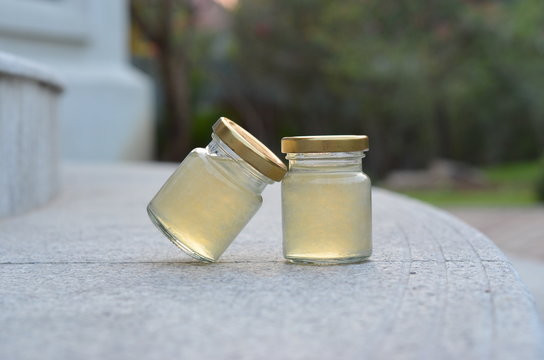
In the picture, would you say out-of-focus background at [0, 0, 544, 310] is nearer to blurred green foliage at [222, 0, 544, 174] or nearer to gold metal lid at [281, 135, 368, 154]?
blurred green foliage at [222, 0, 544, 174]

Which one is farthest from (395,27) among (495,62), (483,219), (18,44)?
(18,44)

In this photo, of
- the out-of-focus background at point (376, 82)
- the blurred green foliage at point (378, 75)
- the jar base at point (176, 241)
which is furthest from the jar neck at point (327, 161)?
the blurred green foliage at point (378, 75)

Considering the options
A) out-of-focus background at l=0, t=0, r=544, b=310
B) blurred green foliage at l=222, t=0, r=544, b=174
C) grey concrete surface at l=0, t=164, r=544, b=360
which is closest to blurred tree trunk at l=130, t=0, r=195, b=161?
out-of-focus background at l=0, t=0, r=544, b=310

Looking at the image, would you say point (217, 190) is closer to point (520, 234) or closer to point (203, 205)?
point (203, 205)

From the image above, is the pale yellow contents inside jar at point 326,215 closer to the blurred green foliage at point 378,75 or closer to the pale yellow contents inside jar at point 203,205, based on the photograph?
the pale yellow contents inside jar at point 203,205

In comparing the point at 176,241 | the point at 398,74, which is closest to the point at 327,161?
the point at 176,241
